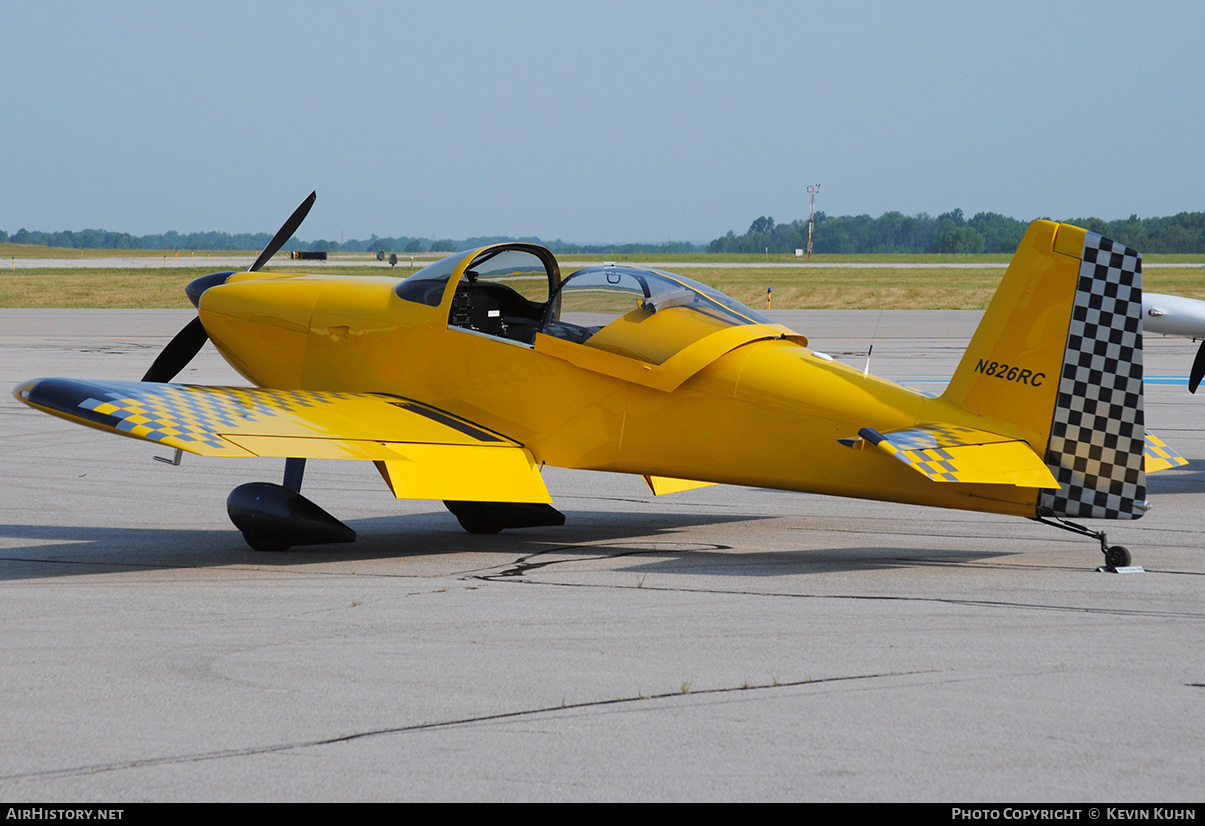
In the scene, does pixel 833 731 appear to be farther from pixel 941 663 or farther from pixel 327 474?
pixel 327 474

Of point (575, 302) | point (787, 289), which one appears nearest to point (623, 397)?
point (575, 302)

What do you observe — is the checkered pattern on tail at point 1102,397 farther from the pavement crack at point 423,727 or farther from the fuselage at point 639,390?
the pavement crack at point 423,727

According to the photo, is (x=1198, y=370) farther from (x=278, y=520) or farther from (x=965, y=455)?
(x=278, y=520)

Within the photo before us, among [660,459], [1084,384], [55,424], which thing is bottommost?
[55,424]

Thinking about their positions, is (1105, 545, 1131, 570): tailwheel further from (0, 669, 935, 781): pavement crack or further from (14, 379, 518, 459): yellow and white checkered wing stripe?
(14, 379, 518, 459): yellow and white checkered wing stripe

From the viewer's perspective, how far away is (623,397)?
308 inches

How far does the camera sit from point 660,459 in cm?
776

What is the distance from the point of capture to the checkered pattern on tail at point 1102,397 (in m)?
6.51

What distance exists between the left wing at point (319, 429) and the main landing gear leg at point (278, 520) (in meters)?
0.64

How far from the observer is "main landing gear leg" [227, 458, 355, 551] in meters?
7.87

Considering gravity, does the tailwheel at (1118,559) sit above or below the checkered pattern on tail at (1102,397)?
below

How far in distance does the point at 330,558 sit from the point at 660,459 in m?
2.39

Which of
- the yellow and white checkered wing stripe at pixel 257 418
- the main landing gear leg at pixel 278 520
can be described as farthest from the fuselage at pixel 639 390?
the main landing gear leg at pixel 278 520
